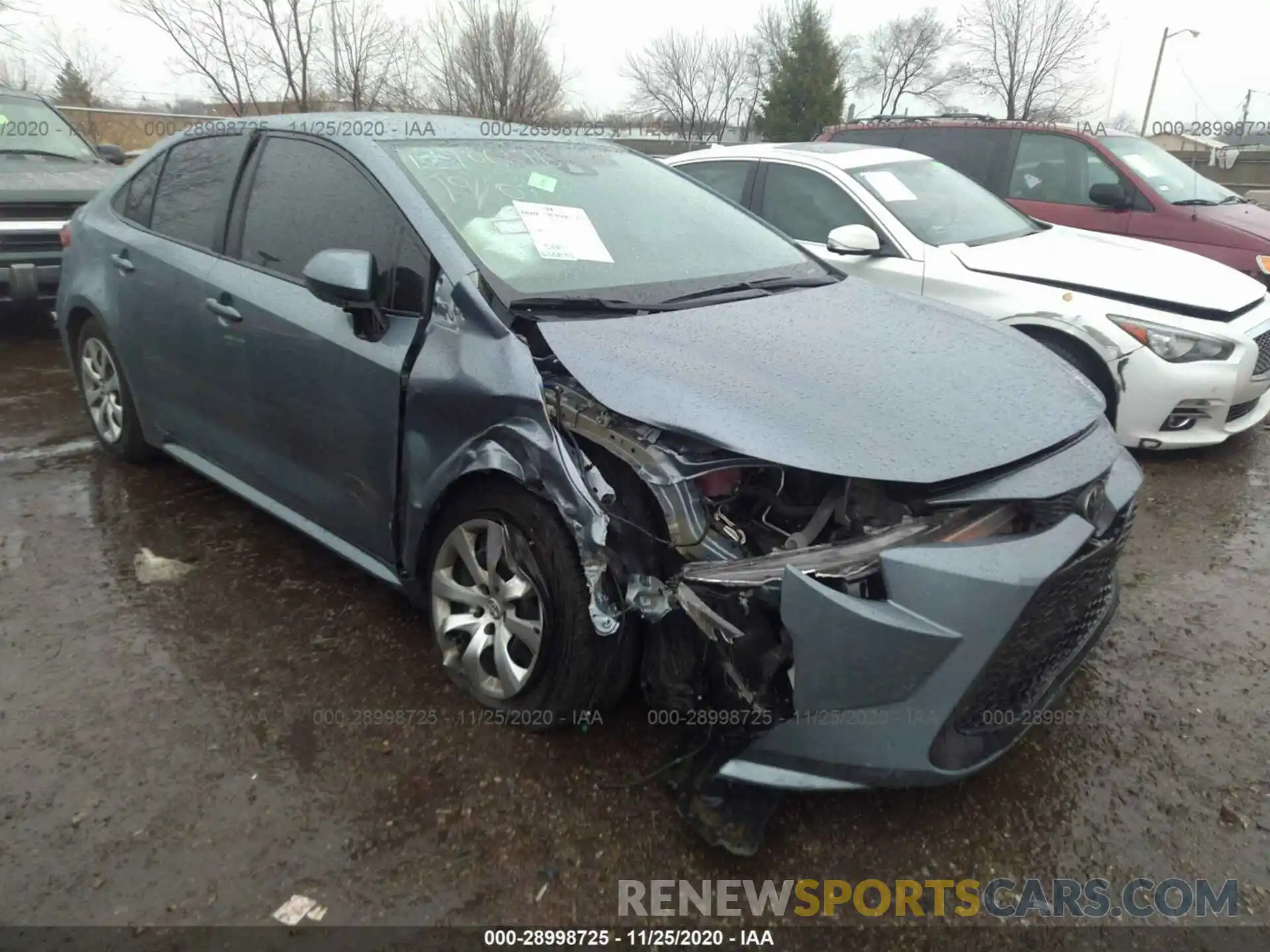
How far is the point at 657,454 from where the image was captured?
2.22 metres

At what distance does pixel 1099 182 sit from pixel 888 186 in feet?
8.18

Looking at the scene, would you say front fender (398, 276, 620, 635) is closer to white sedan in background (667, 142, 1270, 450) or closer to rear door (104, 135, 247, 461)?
rear door (104, 135, 247, 461)

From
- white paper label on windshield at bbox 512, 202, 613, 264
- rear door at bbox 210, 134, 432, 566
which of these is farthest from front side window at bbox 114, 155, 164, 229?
white paper label on windshield at bbox 512, 202, 613, 264

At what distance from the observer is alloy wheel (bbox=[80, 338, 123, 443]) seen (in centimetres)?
429

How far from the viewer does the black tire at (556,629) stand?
7.61 feet

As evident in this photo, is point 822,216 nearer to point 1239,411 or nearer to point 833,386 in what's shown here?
point 1239,411

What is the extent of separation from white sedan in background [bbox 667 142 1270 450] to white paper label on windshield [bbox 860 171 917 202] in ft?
0.03

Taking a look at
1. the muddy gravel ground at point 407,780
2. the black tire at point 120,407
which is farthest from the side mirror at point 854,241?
the black tire at point 120,407

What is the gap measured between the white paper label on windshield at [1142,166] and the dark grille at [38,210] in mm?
7795

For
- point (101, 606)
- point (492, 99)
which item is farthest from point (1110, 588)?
point (492, 99)

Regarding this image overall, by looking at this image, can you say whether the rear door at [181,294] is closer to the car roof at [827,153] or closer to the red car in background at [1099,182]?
the car roof at [827,153]

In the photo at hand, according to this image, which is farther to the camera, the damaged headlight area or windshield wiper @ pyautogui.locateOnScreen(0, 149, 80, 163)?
windshield wiper @ pyautogui.locateOnScreen(0, 149, 80, 163)

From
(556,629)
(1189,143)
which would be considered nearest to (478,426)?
(556,629)

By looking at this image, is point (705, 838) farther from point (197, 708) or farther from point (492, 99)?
point (492, 99)
